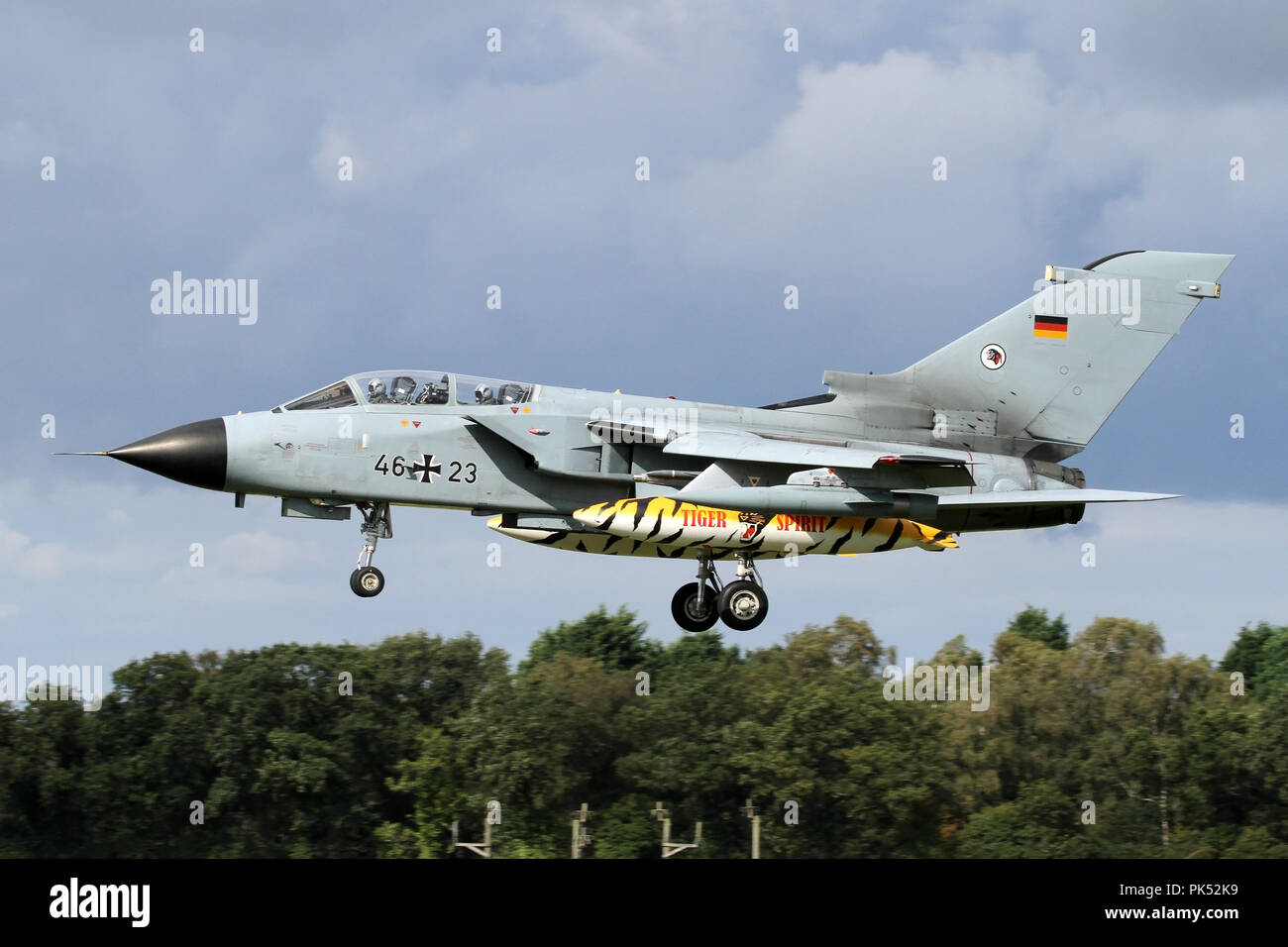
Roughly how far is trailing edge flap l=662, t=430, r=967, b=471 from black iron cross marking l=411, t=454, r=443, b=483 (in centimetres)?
293

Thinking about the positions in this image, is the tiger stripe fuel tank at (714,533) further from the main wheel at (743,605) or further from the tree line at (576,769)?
the tree line at (576,769)

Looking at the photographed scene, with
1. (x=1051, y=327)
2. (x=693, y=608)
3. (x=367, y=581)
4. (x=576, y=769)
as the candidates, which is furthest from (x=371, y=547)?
(x=576, y=769)

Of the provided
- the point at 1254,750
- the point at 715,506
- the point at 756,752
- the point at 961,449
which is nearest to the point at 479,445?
the point at 715,506

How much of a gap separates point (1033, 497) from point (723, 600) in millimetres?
4230

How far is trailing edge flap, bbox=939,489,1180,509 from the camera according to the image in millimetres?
21656

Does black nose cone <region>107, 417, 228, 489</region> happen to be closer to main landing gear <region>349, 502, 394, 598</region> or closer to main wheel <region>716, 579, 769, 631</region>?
main landing gear <region>349, 502, 394, 598</region>

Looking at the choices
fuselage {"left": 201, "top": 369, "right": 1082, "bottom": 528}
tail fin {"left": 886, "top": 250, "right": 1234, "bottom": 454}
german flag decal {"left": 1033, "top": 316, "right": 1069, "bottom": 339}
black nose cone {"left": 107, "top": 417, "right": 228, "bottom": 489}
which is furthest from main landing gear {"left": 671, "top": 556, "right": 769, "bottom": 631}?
black nose cone {"left": 107, "top": 417, "right": 228, "bottom": 489}

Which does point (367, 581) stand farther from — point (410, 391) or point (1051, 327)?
point (1051, 327)

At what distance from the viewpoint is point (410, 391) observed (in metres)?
21.7

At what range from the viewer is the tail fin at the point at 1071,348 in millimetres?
23531

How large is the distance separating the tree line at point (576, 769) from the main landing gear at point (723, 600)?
16135mm
